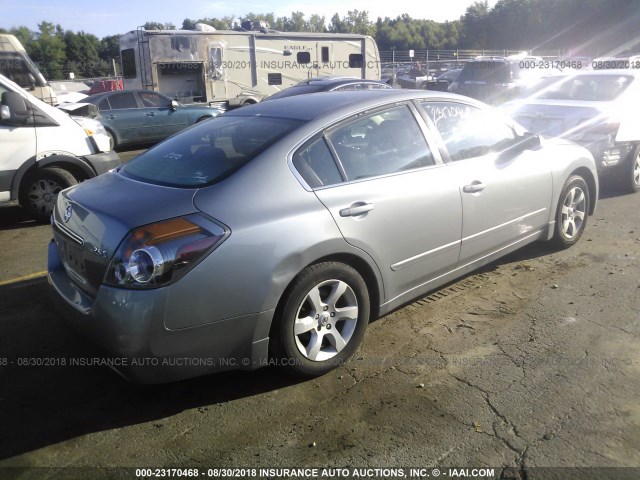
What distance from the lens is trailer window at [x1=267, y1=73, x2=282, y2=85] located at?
61.3ft

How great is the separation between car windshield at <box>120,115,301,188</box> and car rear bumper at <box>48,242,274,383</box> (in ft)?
2.48

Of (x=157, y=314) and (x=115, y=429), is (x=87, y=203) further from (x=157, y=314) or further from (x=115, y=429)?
(x=115, y=429)

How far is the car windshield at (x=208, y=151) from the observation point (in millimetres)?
3184

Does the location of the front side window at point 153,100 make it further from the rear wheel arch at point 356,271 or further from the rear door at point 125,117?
the rear wheel arch at point 356,271

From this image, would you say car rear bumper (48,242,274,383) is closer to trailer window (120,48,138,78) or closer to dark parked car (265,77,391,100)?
dark parked car (265,77,391,100)

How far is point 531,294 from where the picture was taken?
14.3 ft

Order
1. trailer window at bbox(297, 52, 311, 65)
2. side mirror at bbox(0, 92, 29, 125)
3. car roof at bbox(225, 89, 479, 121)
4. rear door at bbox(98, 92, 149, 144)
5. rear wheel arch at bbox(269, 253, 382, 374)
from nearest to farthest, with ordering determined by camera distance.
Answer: rear wheel arch at bbox(269, 253, 382, 374)
car roof at bbox(225, 89, 479, 121)
side mirror at bbox(0, 92, 29, 125)
rear door at bbox(98, 92, 149, 144)
trailer window at bbox(297, 52, 311, 65)

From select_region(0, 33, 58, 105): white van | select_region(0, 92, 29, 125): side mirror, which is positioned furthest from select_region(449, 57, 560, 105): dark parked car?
select_region(0, 92, 29, 125): side mirror

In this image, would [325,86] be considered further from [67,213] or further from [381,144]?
[67,213]

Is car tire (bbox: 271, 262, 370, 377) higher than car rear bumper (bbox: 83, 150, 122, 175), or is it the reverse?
car rear bumper (bbox: 83, 150, 122, 175)

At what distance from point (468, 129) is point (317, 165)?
60.6 inches

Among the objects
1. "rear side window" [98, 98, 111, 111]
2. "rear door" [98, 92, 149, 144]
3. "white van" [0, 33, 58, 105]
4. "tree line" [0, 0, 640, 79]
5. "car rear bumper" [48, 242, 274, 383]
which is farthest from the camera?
"tree line" [0, 0, 640, 79]

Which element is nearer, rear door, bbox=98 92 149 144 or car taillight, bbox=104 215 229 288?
car taillight, bbox=104 215 229 288

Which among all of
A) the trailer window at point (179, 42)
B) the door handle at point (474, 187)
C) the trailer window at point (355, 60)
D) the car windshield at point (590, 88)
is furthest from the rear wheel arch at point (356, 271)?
the trailer window at point (355, 60)
